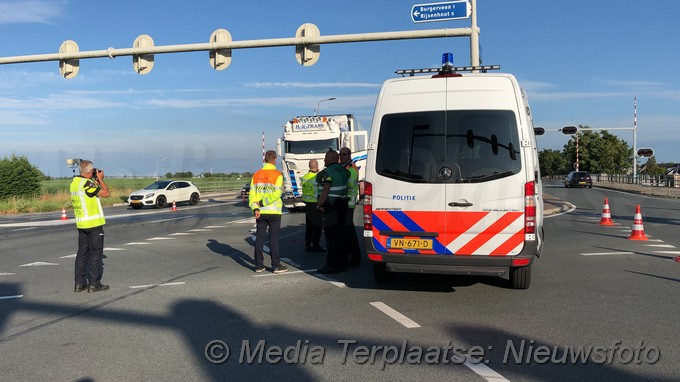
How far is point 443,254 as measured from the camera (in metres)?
6.48

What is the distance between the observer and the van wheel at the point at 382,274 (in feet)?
24.5

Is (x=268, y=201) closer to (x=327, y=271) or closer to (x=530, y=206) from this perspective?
(x=327, y=271)

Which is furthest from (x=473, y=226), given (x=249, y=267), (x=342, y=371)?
(x=249, y=267)

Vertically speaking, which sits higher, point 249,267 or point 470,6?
point 470,6

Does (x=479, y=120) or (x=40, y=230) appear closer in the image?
(x=479, y=120)

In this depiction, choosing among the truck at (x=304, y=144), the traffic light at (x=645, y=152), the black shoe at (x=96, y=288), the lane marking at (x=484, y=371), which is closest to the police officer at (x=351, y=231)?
the black shoe at (x=96, y=288)

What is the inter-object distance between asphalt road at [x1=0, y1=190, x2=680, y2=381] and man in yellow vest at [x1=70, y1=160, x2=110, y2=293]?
264mm

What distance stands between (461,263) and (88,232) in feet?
16.0

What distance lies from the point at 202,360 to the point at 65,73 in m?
14.1

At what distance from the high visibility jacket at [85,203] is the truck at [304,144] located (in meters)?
13.4

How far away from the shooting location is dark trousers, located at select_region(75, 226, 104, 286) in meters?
7.67

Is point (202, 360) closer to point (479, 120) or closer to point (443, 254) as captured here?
point (443, 254)

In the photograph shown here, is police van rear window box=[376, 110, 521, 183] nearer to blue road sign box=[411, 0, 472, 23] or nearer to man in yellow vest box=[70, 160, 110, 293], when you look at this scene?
man in yellow vest box=[70, 160, 110, 293]

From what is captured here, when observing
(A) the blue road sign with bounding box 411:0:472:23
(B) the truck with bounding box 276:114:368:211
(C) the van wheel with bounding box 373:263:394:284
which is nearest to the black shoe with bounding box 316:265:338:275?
(C) the van wheel with bounding box 373:263:394:284
